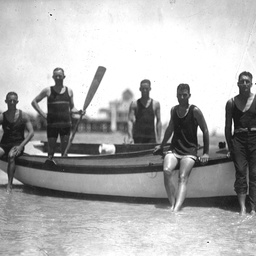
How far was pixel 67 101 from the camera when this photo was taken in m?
6.80

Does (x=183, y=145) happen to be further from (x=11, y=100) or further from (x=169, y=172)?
(x=11, y=100)

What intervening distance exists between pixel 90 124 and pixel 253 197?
45.1 m

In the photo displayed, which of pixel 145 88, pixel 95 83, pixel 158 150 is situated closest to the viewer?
pixel 158 150

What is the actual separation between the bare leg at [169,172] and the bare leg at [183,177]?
0.10m

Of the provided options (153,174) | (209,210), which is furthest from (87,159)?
(209,210)

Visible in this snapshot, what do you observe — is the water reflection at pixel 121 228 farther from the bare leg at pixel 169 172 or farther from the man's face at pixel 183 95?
the man's face at pixel 183 95

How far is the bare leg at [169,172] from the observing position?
524cm

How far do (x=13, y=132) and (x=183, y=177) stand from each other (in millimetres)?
3303

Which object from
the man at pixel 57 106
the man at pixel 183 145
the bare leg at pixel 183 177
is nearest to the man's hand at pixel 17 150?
the man at pixel 57 106

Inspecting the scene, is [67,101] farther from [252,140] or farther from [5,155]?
[252,140]

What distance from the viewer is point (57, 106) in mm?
6730

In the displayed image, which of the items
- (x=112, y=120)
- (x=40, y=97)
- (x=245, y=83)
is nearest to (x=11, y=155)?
(x=40, y=97)

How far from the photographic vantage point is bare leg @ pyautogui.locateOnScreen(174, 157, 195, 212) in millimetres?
5227

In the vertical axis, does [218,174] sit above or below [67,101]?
below
